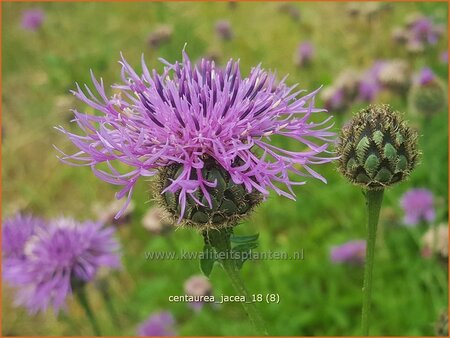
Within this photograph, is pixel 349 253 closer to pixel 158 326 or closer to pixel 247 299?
pixel 158 326

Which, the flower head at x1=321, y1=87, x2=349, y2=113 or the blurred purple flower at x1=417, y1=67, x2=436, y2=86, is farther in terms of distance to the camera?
the flower head at x1=321, y1=87, x2=349, y2=113

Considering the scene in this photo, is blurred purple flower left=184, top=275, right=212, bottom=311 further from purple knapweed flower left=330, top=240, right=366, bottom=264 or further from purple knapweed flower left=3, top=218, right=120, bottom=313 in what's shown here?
purple knapweed flower left=330, top=240, right=366, bottom=264

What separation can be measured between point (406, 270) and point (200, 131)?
2486mm

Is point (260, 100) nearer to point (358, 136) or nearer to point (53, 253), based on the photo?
point (358, 136)

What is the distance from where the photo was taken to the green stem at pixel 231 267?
68.1 inches

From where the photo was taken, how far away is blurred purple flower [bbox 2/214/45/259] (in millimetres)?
3006

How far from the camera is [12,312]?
15.3 feet

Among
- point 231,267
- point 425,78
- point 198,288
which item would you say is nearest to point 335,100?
point 425,78

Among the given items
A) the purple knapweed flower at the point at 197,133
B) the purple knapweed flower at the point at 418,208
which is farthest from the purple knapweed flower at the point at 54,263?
the purple knapweed flower at the point at 418,208

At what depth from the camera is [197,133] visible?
1.64 meters

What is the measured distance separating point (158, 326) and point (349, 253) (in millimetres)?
1321

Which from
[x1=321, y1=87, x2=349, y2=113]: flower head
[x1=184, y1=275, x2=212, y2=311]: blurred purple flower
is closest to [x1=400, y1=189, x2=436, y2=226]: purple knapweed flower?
[x1=321, y1=87, x2=349, y2=113]: flower head

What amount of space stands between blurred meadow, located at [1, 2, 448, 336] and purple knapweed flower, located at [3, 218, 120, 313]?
0.53m

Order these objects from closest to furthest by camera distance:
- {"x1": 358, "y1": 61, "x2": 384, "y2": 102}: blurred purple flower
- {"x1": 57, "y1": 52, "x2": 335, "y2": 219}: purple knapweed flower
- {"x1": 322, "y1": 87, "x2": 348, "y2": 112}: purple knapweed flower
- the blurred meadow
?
{"x1": 57, "y1": 52, "x2": 335, "y2": 219}: purple knapweed flower < the blurred meadow < {"x1": 322, "y1": 87, "x2": 348, "y2": 112}: purple knapweed flower < {"x1": 358, "y1": 61, "x2": 384, "y2": 102}: blurred purple flower
